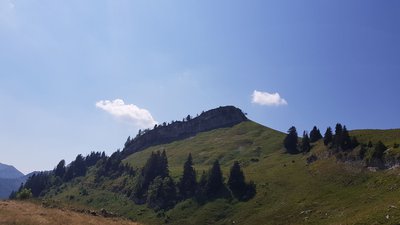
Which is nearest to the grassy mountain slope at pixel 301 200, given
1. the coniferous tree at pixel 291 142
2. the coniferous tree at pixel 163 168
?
the coniferous tree at pixel 163 168

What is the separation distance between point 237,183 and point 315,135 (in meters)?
54.4

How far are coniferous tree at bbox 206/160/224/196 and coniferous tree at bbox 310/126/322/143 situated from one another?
52445 mm

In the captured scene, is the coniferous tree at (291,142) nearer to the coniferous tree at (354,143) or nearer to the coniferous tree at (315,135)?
the coniferous tree at (315,135)

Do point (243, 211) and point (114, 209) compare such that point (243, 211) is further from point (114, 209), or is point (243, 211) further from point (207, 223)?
point (114, 209)

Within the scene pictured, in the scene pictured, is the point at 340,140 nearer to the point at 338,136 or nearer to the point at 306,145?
the point at 338,136

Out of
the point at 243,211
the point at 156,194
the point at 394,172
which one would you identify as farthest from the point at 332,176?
the point at 156,194

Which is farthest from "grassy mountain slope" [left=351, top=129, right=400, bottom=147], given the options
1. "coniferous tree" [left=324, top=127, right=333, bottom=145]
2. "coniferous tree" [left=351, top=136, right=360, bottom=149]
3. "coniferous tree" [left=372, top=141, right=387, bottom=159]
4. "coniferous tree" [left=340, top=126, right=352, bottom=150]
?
Answer: "coniferous tree" [left=324, top=127, right=333, bottom=145]

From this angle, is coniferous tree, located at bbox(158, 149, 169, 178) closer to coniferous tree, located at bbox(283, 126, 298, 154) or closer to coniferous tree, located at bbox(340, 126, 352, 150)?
coniferous tree, located at bbox(283, 126, 298, 154)

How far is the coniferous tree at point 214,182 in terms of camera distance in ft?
422

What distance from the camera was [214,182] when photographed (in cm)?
13112

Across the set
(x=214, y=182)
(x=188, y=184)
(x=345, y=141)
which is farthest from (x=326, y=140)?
(x=188, y=184)

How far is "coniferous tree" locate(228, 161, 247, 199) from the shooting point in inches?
4825

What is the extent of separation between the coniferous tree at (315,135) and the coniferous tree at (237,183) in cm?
4752

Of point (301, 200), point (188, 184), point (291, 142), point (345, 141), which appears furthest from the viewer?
point (291, 142)
